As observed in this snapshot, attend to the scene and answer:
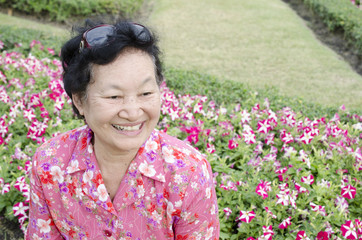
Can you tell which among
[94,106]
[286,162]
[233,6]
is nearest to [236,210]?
[286,162]

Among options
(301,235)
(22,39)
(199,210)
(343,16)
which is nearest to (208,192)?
(199,210)

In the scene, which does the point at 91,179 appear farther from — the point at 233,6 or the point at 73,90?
the point at 233,6

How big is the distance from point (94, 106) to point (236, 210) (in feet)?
4.71

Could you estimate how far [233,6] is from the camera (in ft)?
34.0

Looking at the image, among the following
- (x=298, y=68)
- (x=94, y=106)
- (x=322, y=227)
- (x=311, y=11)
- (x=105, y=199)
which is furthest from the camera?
(x=311, y=11)

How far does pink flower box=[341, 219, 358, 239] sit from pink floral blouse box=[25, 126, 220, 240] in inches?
36.9

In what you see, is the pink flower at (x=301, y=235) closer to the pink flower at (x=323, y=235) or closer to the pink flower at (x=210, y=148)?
the pink flower at (x=323, y=235)

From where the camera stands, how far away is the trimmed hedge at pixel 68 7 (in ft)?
29.2

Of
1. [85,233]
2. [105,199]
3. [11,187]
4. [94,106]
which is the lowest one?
[11,187]

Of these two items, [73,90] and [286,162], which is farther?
[286,162]

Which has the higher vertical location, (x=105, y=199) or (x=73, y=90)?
(x=73, y=90)

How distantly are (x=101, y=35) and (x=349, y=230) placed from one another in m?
1.81

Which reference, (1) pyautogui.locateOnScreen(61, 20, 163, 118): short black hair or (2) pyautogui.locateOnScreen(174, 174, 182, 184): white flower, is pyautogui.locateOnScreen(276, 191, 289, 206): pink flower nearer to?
(2) pyautogui.locateOnScreen(174, 174, 182, 184): white flower

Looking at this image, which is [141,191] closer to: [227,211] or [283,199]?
[227,211]
